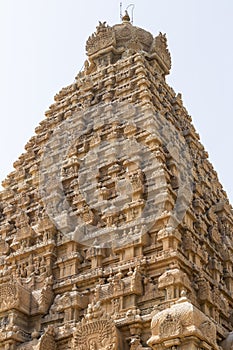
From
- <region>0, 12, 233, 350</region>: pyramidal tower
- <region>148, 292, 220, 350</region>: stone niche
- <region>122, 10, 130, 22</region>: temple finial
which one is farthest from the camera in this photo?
<region>122, 10, 130, 22</region>: temple finial

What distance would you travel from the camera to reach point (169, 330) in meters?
13.4

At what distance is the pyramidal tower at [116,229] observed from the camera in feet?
49.4

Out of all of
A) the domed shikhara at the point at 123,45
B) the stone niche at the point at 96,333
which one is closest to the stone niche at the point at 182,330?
the stone niche at the point at 96,333

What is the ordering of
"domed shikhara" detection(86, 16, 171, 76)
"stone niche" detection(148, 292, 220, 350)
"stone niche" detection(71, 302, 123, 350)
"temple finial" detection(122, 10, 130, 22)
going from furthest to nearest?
"temple finial" detection(122, 10, 130, 22) → "domed shikhara" detection(86, 16, 171, 76) → "stone niche" detection(71, 302, 123, 350) → "stone niche" detection(148, 292, 220, 350)

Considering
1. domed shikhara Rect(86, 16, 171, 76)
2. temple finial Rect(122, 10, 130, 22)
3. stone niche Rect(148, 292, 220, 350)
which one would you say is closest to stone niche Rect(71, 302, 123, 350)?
stone niche Rect(148, 292, 220, 350)

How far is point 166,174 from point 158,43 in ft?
38.0

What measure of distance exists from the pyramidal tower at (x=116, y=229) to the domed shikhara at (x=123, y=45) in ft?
6.71

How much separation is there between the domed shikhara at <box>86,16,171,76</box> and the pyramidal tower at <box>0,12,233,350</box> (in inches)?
80.5

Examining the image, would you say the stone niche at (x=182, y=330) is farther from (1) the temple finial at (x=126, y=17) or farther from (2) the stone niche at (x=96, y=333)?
(1) the temple finial at (x=126, y=17)

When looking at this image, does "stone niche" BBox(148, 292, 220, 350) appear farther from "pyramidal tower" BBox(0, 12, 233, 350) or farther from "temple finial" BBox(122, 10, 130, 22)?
"temple finial" BBox(122, 10, 130, 22)

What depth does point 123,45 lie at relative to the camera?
92.7ft

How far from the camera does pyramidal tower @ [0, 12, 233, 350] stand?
593 inches

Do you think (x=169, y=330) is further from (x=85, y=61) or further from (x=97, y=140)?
(x=85, y=61)

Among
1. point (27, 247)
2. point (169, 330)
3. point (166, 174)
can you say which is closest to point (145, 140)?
point (166, 174)
